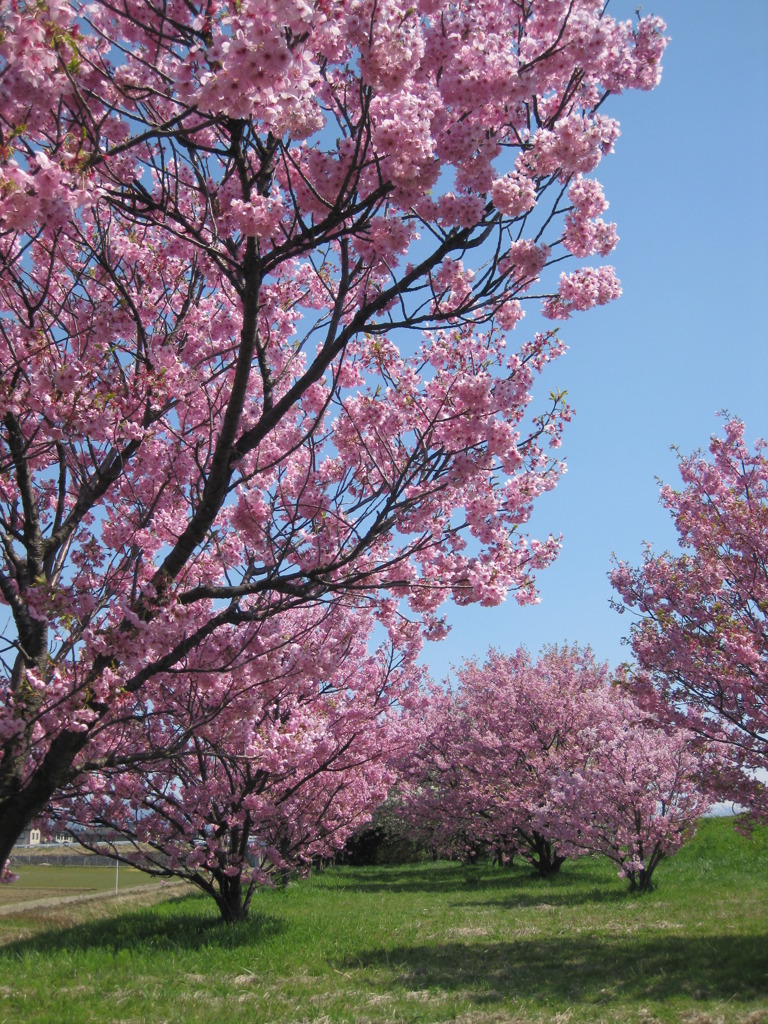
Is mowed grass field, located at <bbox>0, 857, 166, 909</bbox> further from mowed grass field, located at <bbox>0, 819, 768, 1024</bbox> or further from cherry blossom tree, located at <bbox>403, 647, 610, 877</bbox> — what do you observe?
cherry blossom tree, located at <bbox>403, 647, 610, 877</bbox>

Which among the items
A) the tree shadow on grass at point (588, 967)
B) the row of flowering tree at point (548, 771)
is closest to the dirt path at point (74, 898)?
the row of flowering tree at point (548, 771)

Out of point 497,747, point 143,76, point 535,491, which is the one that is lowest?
point 497,747

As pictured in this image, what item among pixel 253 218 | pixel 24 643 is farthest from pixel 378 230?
pixel 24 643

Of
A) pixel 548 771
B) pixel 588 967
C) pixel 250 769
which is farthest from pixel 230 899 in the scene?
pixel 548 771

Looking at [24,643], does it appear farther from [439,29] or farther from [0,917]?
[0,917]

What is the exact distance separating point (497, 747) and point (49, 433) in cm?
2082

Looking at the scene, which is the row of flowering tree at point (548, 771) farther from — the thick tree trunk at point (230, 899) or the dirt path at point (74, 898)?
the dirt path at point (74, 898)

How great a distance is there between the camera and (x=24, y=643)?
491 cm

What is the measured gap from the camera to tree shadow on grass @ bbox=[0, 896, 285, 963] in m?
9.59

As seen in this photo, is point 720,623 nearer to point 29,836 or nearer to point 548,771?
point 548,771

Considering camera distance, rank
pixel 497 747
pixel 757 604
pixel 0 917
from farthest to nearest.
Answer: pixel 497 747 < pixel 0 917 < pixel 757 604

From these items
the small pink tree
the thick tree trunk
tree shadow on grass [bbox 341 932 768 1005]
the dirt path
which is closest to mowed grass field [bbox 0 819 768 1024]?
tree shadow on grass [bbox 341 932 768 1005]

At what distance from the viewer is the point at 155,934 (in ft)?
34.5

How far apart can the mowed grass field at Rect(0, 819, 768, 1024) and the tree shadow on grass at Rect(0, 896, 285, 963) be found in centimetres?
4
